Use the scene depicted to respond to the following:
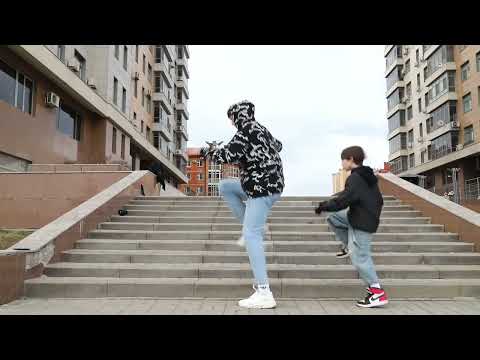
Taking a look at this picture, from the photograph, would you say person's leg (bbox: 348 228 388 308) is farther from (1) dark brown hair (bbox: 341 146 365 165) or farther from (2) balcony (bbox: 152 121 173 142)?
(2) balcony (bbox: 152 121 173 142)

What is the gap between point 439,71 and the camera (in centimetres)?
3850

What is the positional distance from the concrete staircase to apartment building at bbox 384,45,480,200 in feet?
73.5

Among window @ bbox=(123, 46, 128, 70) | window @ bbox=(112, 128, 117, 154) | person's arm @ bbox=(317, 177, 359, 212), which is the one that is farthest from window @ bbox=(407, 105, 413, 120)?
person's arm @ bbox=(317, 177, 359, 212)

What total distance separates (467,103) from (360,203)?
36.6 m

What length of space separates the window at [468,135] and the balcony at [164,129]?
2693 cm

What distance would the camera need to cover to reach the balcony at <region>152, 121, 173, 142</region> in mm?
39566

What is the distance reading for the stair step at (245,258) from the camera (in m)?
5.75

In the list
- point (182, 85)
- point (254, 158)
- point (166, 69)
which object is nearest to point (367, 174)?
point (254, 158)

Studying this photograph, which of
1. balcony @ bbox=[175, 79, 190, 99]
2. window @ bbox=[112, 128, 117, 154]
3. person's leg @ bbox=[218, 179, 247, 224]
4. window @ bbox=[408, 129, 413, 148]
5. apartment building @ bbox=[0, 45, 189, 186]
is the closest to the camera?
person's leg @ bbox=[218, 179, 247, 224]
